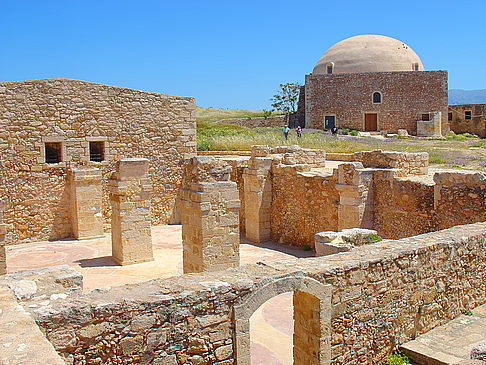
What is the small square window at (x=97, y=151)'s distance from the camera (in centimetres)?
1486

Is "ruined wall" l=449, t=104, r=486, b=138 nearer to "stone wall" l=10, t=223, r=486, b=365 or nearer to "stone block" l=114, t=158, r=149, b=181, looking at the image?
"stone block" l=114, t=158, r=149, b=181

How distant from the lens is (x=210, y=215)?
8.34 meters

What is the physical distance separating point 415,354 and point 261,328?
2.54 m

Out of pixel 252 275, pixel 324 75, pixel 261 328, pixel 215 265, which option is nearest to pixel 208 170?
pixel 215 265

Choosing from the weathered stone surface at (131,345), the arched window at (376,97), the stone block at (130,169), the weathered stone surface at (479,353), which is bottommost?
the weathered stone surface at (131,345)

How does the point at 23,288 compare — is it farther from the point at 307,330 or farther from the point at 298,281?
the point at 307,330

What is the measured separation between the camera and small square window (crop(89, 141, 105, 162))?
48.8 feet

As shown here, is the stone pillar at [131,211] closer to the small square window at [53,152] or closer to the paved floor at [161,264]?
the paved floor at [161,264]

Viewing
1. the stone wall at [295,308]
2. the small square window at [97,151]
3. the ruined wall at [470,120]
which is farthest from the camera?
the ruined wall at [470,120]

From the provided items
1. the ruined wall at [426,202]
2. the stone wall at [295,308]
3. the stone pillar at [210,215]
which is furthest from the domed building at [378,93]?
the stone wall at [295,308]

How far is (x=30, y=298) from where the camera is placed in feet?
13.5

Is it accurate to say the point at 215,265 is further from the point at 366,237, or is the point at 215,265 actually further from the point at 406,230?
the point at 406,230

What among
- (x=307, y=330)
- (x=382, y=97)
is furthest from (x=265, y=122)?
(x=307, y=330)

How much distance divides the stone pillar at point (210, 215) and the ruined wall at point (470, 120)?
3318 cm
